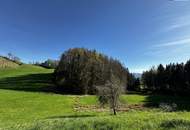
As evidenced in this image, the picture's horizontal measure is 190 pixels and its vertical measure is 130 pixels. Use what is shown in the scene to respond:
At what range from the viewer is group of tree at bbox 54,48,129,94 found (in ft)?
202

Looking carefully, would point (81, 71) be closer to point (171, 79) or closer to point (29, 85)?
point (29, 85)

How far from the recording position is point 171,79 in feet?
274

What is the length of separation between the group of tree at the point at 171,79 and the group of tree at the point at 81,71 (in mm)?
25198

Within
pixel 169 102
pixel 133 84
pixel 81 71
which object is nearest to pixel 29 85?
pixel 81 71

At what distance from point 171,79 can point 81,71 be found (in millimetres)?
37673

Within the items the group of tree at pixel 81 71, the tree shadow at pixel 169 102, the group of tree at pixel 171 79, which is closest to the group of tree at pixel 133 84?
the group of tree at pixel 171 79

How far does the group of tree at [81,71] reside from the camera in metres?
61.7

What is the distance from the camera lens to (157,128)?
10.4 meters

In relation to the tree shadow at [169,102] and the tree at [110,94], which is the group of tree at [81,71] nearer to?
the tree shadow at [169,102]

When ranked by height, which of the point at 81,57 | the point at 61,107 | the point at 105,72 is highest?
the point at 81,57

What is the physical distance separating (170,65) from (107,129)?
81876 millimetres

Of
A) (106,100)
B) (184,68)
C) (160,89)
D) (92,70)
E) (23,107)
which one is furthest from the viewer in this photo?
(160,89)

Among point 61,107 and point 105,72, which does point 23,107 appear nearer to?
point 61,107

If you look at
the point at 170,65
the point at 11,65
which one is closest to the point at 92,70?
the point at 170,65
